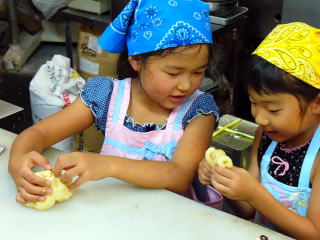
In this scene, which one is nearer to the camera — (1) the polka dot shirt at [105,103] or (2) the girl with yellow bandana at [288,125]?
(2) the girl with yellow bandana at [288,125]

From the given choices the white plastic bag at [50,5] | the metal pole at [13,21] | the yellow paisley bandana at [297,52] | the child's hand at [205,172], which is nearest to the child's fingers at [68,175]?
the child's hand at [205,172]

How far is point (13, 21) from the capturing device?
3898 millimetres

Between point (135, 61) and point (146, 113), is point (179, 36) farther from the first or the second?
point (146, 113)

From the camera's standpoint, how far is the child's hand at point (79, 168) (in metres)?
1.17

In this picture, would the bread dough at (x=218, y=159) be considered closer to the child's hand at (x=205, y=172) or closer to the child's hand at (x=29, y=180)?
the child's hand at (x=205, y=172)

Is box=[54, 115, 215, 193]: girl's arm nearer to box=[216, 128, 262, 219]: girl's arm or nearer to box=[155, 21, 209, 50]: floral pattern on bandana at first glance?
box=[216, 128, 262, 219]: girl's arm

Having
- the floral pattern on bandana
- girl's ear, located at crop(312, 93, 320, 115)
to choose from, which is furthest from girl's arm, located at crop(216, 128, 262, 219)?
the floral pattern on bandana

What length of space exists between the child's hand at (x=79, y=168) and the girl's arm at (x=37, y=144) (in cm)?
5

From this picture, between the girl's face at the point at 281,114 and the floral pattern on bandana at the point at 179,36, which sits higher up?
the floral pattern on bandana at the point at 179,36

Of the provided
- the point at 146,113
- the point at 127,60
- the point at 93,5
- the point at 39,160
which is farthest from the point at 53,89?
the point at 39,160

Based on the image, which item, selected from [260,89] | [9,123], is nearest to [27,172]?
[260,89]

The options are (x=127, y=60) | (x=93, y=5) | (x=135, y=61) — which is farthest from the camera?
(x=93, y=5)

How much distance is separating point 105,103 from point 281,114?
0.60 meters

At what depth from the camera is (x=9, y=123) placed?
2000 mm
